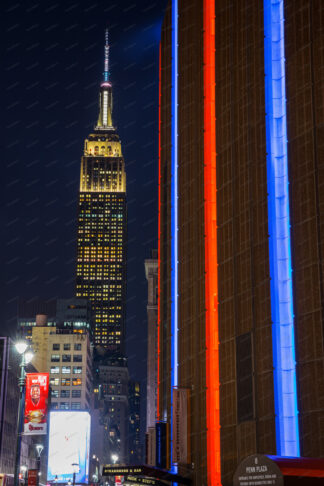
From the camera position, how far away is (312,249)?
89.7ft

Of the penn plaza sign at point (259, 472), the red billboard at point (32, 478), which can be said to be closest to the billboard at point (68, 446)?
the red billboard at point (32, 478)

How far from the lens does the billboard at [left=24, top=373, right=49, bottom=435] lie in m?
33.7

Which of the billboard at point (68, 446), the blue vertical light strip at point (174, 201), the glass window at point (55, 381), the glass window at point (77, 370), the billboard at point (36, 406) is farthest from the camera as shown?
the glass window at point (77, 370)

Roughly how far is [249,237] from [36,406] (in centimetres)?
1493

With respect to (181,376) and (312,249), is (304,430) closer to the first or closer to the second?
(312,249)

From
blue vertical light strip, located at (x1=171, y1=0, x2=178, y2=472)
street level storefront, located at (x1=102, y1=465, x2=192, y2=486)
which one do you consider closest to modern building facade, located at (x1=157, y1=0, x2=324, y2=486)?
blue vertical light strip, located at (x1=171, y1=0, x2=178, y2=472)

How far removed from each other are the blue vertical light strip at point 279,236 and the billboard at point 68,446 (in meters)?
51.8

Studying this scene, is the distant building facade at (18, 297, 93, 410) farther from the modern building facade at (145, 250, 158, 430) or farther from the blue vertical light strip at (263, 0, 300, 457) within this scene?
the blue vertical light strip at (263, 0, 300, 457)

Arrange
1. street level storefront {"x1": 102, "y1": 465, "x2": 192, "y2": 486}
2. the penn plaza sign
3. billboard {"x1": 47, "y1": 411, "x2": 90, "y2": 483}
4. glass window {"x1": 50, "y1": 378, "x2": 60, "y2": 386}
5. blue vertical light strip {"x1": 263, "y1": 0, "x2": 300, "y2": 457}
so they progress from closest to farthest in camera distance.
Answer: the penn plaza sign
blue vertical light strip {"x1": 263, "y1": 0, "x2": 300, "y2": 457}
street level storefront {"x1": 102, "y1": 465, "x2": 192, "y2": 486}
billboard {"x1": 47, "y1": 411, "x2": 90, "y2": 483}
glass window {"x1": 50, "y1": 378, "x2": 60, "y2": 386}

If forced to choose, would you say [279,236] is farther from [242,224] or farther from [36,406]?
[36,406]

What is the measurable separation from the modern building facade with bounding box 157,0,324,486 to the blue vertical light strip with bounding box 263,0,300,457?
49mm

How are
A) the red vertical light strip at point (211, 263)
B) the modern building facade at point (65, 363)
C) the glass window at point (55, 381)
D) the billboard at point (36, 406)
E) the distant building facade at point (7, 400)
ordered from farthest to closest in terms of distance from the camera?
the modern building facade at point (65, 363)
the glass window at point (55, 381)
the distant building facade at point (7, 400)
the red vertical light strip at point (211, 263)
the billboard at point (36, 406)

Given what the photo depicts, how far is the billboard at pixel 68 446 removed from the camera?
2948 inches

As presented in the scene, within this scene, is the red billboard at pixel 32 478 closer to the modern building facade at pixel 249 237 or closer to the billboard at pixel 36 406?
the billboard at pixel 36 406
